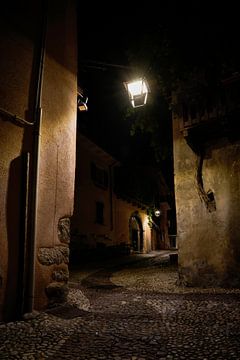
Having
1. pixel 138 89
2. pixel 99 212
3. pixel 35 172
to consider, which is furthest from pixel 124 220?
pixel 35 172

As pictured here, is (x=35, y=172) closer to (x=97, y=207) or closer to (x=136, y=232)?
(x=97, y=207)

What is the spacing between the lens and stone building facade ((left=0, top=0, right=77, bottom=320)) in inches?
159

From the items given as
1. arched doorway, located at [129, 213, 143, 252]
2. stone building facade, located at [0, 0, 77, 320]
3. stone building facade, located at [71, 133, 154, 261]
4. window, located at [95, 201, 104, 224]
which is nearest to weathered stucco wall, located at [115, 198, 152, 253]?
stone building facade, located at [71, 133, 154, 261]

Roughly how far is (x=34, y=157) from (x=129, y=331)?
284 centimetres

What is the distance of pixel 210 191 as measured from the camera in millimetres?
7609

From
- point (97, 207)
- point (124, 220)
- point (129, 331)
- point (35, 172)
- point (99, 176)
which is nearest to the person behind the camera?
point (129, 331)

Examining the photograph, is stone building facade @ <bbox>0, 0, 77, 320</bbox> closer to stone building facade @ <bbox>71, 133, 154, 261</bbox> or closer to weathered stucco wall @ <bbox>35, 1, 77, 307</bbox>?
weathered stucco wall @ <bbox>35, 1, 77, 307</bbox>

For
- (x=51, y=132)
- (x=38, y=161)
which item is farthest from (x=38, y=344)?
(x=51, y=132)

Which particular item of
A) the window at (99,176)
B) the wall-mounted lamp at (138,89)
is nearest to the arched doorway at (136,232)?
the window at (99,176)

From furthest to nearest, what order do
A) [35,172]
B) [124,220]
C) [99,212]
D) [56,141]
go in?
1. [124,220]
2. [99,212]
3. [56,141]
4. [35,172]

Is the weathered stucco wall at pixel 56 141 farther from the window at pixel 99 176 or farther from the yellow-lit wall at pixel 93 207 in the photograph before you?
the window at pixel 99 176

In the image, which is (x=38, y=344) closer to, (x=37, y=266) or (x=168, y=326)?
(x=37, y=266)

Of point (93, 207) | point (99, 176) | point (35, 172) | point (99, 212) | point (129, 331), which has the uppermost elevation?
point (99, 176)

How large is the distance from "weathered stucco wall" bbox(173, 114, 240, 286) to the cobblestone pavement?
77.3 inches
